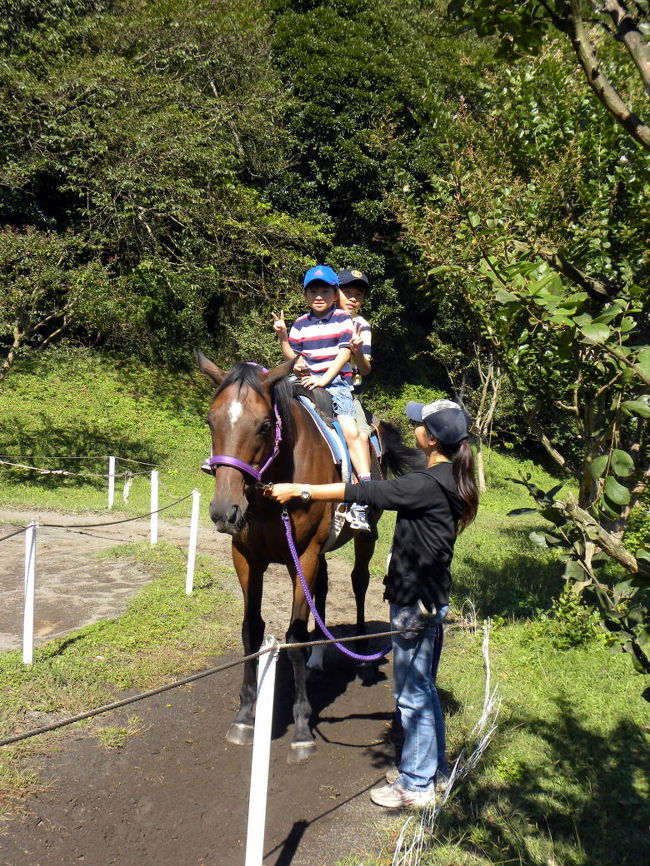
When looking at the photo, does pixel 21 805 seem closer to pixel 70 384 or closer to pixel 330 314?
pixel 330 314

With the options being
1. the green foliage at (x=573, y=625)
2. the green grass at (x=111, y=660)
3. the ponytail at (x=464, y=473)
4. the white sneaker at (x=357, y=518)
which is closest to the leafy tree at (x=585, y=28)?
the ponytail at (x=464, y=473)

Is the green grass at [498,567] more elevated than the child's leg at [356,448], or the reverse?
the child's leg at [356,448]

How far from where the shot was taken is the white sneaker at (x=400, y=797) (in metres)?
3.74

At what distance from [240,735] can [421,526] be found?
6.47 feet

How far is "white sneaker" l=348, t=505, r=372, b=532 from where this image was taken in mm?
5164

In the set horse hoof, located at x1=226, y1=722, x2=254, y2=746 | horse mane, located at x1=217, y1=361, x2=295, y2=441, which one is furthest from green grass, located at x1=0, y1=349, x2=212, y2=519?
horse mane, located at x1=217, y1=361, x2=295, y2=441

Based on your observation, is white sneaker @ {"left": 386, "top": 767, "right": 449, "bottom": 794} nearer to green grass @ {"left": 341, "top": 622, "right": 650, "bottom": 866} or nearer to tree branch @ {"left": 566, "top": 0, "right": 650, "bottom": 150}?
green grass @ {"left": 341, "top": 622, "right": 650, "bottom": 866}

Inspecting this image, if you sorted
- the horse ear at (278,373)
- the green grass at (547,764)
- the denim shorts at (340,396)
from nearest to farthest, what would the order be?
the green grass at (547,764), the horse ear at (278,373), the denim shorts at (340,396)

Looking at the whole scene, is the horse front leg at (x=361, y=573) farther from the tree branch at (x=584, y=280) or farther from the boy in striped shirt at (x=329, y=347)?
the tree branch at (x=584, y=280)

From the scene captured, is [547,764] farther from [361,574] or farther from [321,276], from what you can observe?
[321,276]

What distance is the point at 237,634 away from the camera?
21.7 feet

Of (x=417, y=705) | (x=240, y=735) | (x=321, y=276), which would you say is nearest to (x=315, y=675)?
(x=240, y=735)

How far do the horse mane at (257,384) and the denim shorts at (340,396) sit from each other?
4.07 feet

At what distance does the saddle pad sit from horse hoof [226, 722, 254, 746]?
1.89m
